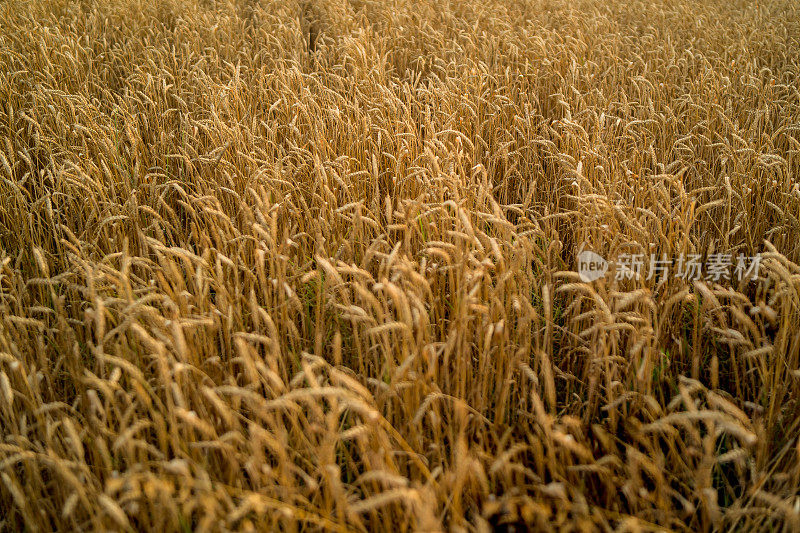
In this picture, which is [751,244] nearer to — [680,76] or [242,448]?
[242,448]

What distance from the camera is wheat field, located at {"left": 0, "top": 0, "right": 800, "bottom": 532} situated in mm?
1179

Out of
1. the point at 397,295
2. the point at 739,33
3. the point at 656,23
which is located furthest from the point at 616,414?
the point at 656,23

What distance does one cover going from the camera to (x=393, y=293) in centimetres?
117

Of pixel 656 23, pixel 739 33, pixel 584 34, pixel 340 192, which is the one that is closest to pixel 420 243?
pixel 340 192

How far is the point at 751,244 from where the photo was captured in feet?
6.34

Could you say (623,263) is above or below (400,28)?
below

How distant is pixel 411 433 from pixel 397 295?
0.36 meters

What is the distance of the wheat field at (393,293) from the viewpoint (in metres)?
1.18

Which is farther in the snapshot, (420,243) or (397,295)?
(420,243)

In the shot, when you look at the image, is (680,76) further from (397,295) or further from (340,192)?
(397,295)

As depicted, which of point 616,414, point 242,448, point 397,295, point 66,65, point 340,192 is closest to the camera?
point 397,295

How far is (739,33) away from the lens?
13.1 ft

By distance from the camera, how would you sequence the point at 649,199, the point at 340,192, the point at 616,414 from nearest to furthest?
the point at 616,414, the point at 649,199, the point at 340,192

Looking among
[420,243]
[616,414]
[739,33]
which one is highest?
[739,33]
